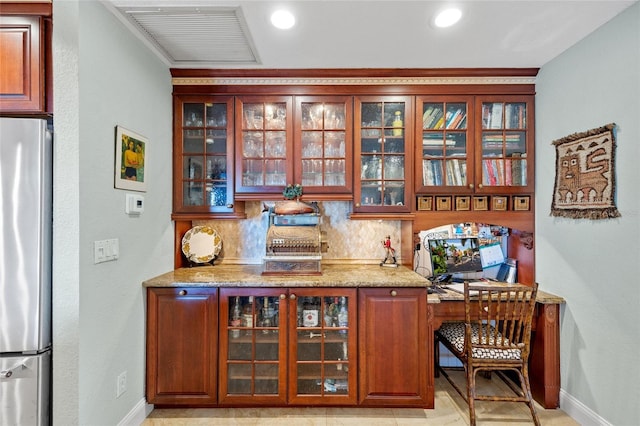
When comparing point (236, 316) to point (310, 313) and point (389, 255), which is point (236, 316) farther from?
point (389, 255)

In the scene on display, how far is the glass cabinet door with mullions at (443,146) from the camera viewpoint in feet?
8.12

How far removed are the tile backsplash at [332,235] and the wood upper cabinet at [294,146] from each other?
334 millimetres

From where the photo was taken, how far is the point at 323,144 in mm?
2506

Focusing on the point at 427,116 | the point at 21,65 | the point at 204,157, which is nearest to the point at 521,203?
the point at 427,116

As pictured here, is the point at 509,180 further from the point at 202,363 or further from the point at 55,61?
the point at 55,61

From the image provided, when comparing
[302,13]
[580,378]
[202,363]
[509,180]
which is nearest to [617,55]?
[509,180]

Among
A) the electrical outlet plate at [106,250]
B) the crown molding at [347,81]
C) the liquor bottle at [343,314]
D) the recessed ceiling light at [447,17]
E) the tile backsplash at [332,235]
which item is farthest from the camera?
the tile backsplash at [332,235]

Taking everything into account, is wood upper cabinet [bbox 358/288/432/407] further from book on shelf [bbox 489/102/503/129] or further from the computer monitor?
book on shelf [bbox 489/102/503/129]

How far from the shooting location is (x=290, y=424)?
204 centimetres

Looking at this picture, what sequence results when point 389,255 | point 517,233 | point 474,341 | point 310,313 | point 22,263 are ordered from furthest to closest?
point 389,255 < point 517,233 < point 310,313 < point 474,341 < point 22,263

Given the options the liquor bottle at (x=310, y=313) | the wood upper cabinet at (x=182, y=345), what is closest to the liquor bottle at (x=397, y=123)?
the liquor bottle at (x=310, y=313)

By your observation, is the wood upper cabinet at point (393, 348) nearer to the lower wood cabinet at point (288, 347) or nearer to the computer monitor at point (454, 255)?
the lower wood cabinet at point (288, 347)

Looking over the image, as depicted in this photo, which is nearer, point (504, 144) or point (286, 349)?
point (286, 349)

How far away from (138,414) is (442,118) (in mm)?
3174
